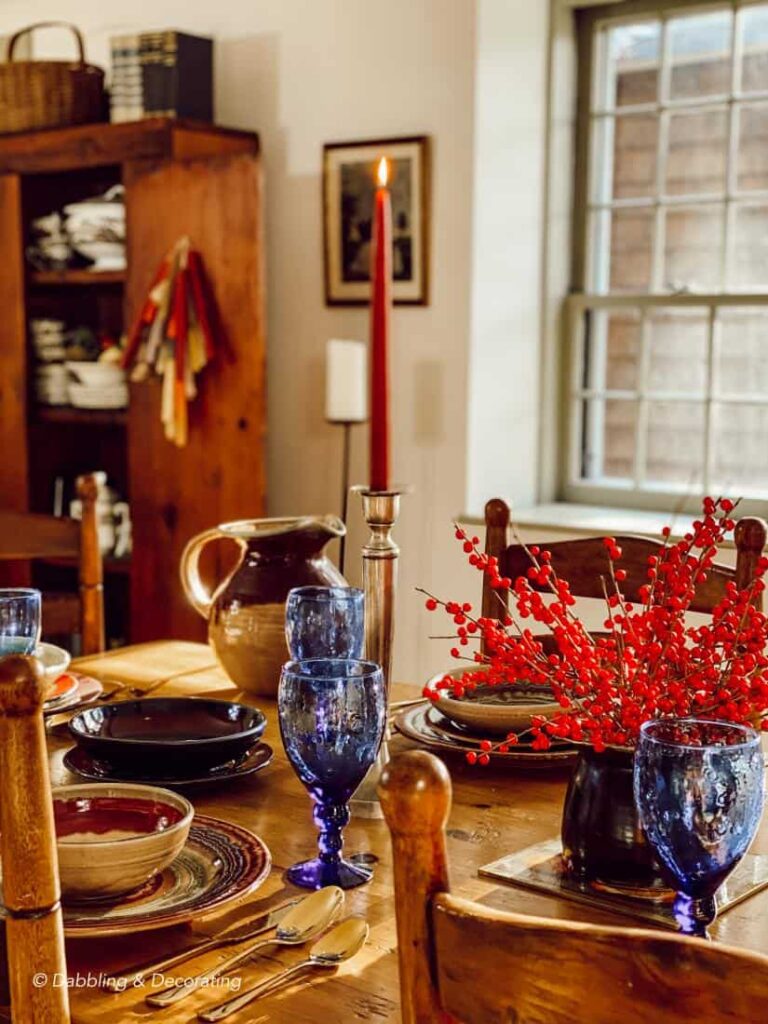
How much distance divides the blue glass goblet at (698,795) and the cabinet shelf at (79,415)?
9.24 feet

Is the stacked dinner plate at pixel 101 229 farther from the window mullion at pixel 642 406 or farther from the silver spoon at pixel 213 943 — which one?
the silver spoon at pixel 213 943

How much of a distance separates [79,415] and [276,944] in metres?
2.88

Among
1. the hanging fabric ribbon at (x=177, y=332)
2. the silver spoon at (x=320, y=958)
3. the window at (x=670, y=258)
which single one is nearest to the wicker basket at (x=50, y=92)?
the hanging fabric ribbon at (x=177, y=332)

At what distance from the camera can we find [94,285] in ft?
13.4

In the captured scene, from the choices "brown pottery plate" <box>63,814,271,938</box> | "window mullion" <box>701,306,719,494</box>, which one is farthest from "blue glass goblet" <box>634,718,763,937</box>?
"window mullion" <box>701,306,719,494</box>

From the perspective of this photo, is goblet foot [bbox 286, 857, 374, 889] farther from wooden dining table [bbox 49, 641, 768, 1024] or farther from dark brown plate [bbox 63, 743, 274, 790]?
dark brown plate [bbox 63, 743, 274, 790]

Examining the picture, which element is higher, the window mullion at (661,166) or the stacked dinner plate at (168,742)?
the window mullion at (661,166)

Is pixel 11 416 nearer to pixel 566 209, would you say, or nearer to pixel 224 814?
pixel 566 209

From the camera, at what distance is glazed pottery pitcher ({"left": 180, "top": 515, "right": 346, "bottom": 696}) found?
5.65 ft

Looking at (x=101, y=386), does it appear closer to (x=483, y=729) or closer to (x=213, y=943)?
(x=483, y=729)

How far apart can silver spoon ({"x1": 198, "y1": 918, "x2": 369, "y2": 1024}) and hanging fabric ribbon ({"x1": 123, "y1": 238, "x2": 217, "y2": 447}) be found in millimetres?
2403

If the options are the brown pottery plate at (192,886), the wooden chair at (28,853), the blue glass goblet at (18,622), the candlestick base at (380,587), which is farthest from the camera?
the blue glass goblet at (18,622)

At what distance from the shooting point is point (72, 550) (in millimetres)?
2359

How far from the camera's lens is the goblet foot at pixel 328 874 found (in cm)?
117
